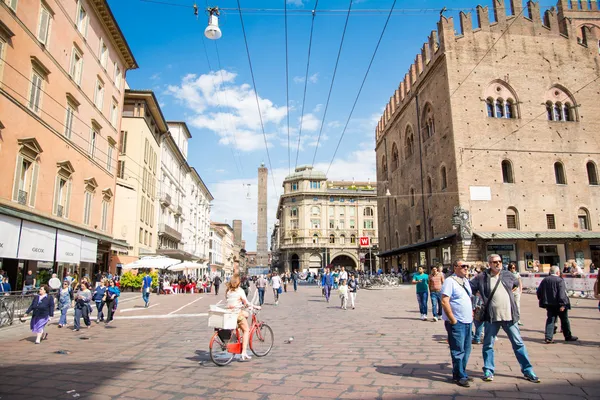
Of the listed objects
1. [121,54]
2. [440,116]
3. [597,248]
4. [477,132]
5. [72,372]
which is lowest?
[72,372]

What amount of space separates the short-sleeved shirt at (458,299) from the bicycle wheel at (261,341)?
10.9ft

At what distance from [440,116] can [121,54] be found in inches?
933

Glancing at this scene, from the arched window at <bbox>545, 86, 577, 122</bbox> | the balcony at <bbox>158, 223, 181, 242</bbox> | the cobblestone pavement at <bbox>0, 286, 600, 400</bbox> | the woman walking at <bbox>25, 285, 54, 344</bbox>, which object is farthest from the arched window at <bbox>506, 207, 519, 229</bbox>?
the balcony at <bbox>158, 223, 181, 242</bbox>

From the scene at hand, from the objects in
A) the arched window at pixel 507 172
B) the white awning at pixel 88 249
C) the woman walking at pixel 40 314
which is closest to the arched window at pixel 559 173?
the arched window at pixel 507 172

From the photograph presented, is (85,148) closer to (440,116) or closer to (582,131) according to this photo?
(440,116)

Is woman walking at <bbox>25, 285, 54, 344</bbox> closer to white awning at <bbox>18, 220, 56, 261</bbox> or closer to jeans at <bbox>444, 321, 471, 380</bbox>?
white awning at <bbox>18, 220, 56, 261</bbox>

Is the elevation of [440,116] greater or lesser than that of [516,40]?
lesser

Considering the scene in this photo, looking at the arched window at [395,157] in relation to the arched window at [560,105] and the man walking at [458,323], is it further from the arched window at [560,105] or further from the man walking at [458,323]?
the man walking at [458,323]

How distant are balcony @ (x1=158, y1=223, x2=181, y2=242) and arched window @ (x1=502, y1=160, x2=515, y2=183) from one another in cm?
3122

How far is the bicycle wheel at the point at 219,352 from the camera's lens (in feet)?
21.2

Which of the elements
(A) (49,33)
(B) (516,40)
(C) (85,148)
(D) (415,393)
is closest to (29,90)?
(A) (49,33)

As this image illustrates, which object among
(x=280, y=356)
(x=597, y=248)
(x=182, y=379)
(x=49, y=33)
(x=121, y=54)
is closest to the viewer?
(x=182, y=379)

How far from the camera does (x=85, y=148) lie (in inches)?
830

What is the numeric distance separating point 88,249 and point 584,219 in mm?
33586
